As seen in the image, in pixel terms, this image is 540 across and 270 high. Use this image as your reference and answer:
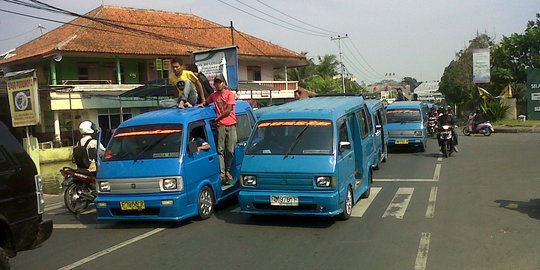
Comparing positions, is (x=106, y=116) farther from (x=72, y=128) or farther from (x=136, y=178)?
(x=136, y=178)

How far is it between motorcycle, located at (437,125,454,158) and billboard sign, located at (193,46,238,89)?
25.6ft

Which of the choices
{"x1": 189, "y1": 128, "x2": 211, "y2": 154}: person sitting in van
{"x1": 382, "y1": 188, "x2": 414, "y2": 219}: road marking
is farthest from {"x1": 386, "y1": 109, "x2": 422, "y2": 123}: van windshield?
{"x1": 189, "y1": 128, "x2": 211, "y2": 154}: person sitting in van

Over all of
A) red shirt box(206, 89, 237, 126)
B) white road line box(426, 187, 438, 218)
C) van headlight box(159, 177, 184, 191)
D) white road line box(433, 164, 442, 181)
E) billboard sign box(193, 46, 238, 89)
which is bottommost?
white road line box(433, 164, 442, 181)

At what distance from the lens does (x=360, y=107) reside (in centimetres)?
1021

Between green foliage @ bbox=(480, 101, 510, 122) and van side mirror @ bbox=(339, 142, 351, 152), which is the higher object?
van side mirror @ bbox=(339, 142, 351, 152)

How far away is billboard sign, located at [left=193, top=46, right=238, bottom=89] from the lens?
719 inches

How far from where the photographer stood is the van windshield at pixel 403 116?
18.5m

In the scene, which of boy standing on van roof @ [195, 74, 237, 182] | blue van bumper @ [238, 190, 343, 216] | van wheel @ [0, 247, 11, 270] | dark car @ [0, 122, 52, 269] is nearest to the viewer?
van wheel @ [0, 247, 11, 270]

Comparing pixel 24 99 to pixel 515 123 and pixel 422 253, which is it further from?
pixel 515 123

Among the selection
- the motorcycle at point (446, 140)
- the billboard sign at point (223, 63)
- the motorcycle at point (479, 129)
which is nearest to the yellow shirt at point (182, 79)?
the billboard sign at point (223, 63)

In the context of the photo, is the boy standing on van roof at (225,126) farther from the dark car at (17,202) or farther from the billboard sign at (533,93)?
the billboard sign at (533,93)

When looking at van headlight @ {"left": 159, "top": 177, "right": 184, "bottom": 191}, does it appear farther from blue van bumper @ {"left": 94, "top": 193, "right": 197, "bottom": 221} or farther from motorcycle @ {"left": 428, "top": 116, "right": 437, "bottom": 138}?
motorcycle @ {"left": 428, "top": 116, "right": 437, "bottom": 138}

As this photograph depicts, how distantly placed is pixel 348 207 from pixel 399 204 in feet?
5.28

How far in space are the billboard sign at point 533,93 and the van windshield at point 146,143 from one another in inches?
1197
